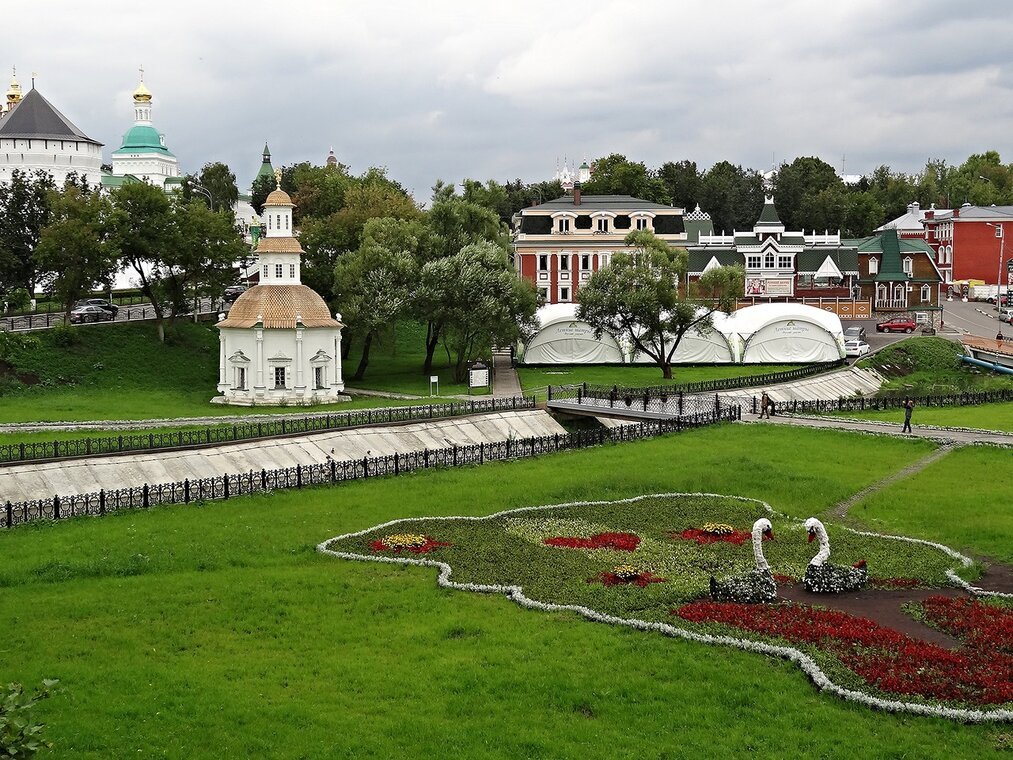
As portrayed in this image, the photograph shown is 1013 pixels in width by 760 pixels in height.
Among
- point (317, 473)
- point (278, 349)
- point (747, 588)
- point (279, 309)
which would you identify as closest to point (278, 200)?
point (279, 309)

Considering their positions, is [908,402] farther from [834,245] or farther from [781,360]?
[834,245]

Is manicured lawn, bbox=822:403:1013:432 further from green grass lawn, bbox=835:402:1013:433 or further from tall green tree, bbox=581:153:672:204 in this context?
tall green tree, bbox=581:153:672:204

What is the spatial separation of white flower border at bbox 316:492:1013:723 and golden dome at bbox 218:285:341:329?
25576mm

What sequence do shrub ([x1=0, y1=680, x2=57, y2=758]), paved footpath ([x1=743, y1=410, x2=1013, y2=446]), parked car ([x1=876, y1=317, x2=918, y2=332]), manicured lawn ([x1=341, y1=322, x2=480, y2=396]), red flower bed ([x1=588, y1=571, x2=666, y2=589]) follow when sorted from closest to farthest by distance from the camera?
shrub ([x1=0, y1=680, x2=57, y2=758])
red flower bed ([x1=588, y1=571, x2=666, y2=589])
paved footpath ([x1=743, y1=410, x2=1013, y2=446])
manicured lawn ([x1=341, y1=322, x2=480, y2=396])
parked car ([x1=876, y1=317, x2=918, y2=332])

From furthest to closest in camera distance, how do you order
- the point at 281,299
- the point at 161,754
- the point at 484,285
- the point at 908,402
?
the point at 484,285 < the point at 281,299 < the point at 908,402 < the point at 161,754

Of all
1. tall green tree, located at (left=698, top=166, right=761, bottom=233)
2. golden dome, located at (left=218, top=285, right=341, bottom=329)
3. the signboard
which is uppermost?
tall green tree, located at (left=698, top=166, right=761, bottom=233)

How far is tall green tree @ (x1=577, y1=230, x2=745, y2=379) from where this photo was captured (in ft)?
205

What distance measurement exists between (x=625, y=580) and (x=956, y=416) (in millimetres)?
30328

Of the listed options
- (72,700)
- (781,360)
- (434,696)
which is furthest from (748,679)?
(781,360)

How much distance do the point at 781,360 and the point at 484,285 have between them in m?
20.4

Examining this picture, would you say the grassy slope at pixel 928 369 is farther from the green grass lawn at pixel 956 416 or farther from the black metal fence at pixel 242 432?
the black metal fence at pixel 242 432

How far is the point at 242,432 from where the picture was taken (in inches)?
1560

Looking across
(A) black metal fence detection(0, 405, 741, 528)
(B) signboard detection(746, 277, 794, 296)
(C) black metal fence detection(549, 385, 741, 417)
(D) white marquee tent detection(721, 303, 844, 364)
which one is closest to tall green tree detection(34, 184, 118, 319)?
(C) black metal fence detection(549, 385, 741, 417)

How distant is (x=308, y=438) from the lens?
1560 inches
